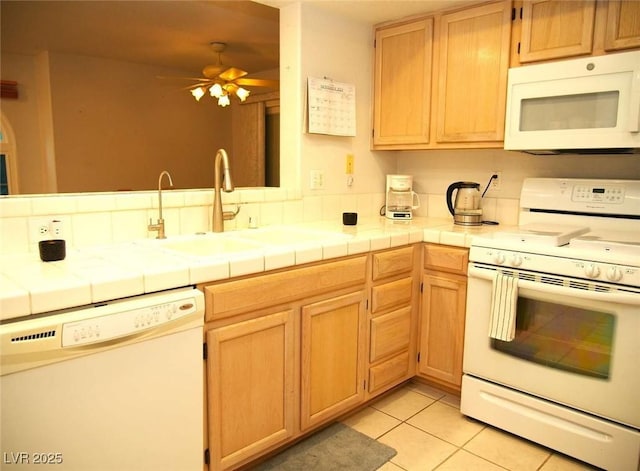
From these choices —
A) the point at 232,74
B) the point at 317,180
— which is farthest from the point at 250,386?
the point at 232,74

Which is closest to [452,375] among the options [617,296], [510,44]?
[617,296]

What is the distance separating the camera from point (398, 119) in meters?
2.80

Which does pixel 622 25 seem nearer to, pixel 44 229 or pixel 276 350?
pixel 276 350

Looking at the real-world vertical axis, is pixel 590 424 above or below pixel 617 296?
below

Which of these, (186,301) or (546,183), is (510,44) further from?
(186,301)

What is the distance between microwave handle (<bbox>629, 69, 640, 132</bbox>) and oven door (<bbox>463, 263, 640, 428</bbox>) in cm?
69

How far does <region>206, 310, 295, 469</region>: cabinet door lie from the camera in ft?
5.14

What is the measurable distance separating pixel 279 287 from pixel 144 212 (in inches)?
27.6

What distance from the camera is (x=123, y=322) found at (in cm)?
125

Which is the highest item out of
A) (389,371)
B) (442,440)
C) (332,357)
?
(332,357)

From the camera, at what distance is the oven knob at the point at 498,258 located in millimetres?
2010

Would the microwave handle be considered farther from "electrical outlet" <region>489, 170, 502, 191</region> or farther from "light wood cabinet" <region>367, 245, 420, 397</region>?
"light wood cabinet" <region>367, 245, 420, 397</region>

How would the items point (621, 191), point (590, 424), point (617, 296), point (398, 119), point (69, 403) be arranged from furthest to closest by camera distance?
point (398, 119) < point (621, 191) < point (590, 424) < point (617, 296) < point (69, 403)

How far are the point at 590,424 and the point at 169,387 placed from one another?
5.35 ft
